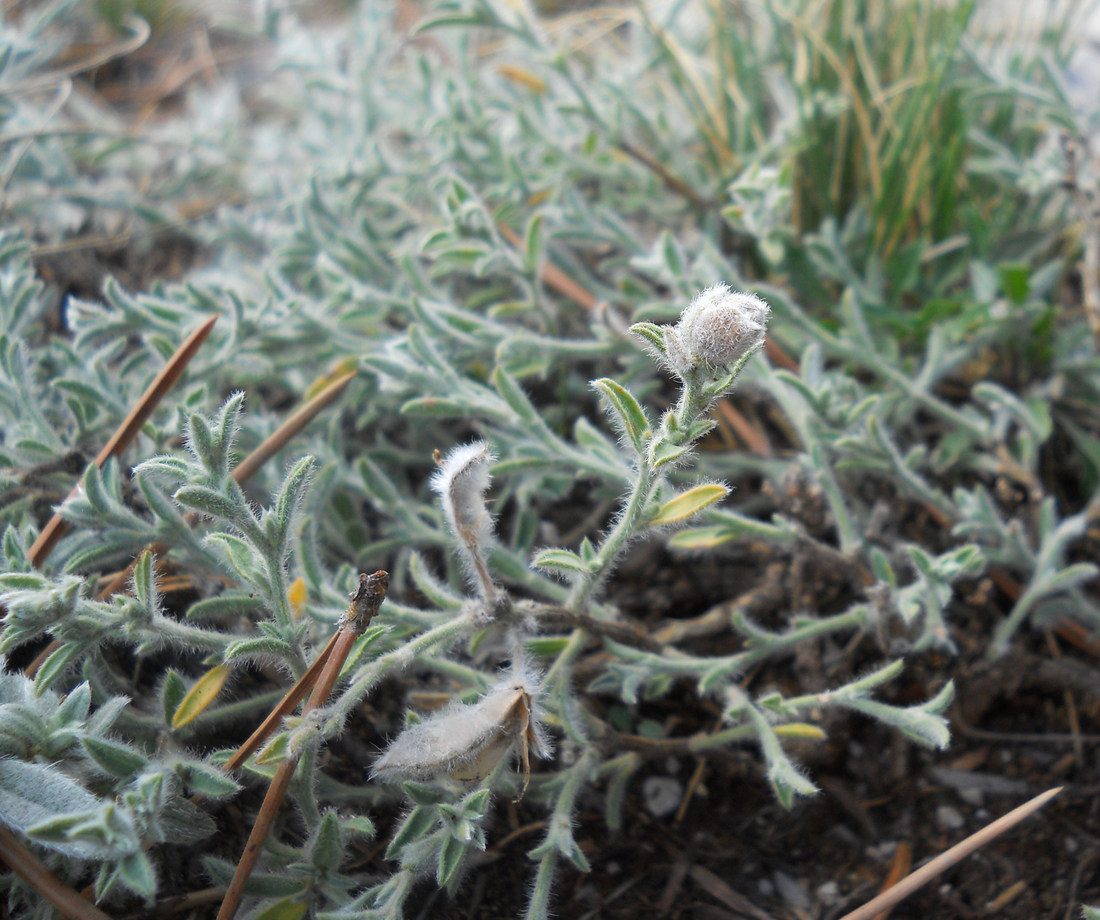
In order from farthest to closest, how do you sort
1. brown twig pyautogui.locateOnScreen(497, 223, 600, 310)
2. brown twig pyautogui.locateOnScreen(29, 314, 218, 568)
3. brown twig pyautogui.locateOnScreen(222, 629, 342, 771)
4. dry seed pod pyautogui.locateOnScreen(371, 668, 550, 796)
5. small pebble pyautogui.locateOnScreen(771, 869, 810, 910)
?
brown twig pyautogui.locateOnScreen(497, 223, 600, 310)
small pebble pyautogui.locateOnScreen(771, 869, 810, 910)
brown twig pyautogui.locateOnScreen(29, 314, 218, 568)
brown twig pyautogui.locateOnScreen(222, 629, 342, 771)
dry seed pod pyautogui.locateOnScreen(371, 668, 550, 796)

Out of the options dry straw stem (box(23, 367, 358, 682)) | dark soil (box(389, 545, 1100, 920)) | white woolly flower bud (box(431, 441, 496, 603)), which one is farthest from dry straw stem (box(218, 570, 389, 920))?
dry straw stem (box(23, 367, 358, 682))

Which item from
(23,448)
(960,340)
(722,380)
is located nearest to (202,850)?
(23,448)

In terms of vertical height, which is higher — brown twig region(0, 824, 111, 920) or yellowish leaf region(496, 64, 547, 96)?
yellowish leaf region(496, 64, 547, 96)

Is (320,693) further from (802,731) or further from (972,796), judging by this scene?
(972,796)

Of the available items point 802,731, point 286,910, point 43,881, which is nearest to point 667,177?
point 802,731

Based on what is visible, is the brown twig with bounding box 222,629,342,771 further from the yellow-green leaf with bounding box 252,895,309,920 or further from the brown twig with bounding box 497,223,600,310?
the brown twig with bounding box 497,223,600,310

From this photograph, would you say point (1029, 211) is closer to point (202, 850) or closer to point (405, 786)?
point (405, 786)

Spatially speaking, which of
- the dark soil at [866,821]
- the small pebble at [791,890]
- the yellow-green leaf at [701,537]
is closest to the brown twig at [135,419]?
the dark soil at [866,821]
